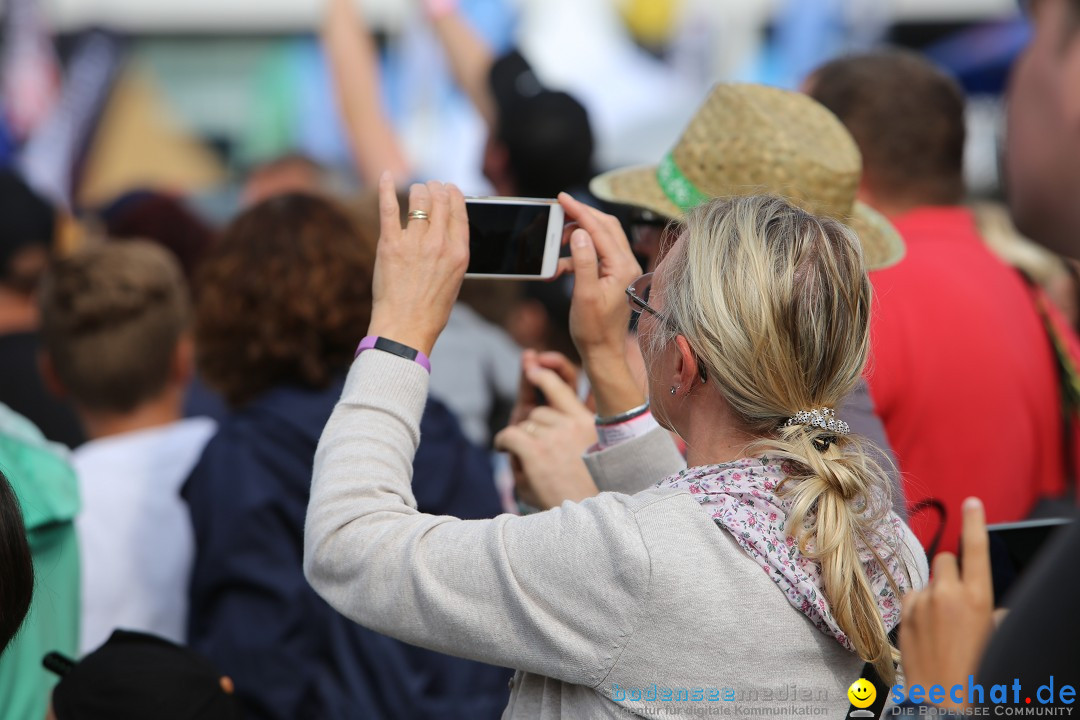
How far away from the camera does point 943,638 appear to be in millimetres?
1223

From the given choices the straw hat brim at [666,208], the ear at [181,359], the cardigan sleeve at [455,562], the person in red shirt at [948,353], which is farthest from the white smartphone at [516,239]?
the ear at [181,359]

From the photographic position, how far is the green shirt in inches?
82.0

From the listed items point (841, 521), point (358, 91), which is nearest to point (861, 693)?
point (841, 521)

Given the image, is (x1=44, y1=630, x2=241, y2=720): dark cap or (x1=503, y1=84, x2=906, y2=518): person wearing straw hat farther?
(x1=503, y1=84, x2=906, y2=518): person wearing straw hat

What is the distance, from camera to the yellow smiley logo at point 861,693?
148cm

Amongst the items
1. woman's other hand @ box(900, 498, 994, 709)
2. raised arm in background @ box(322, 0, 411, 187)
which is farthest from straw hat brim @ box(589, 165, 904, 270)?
raised arm in background @ box(322, 0, 411, 187)

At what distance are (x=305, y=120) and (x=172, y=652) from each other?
407 inches

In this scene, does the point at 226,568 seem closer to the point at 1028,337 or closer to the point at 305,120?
the point at 1028,337

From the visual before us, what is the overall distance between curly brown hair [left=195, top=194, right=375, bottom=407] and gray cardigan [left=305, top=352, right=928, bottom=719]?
1.20 metres

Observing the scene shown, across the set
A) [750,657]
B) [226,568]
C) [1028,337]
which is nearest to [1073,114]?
[750,657]

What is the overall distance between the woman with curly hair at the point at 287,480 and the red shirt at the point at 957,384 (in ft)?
3.13

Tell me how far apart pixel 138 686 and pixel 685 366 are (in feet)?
3.19

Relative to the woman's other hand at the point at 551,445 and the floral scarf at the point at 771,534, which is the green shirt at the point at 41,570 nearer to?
the woman's other hand at the point at 551,445

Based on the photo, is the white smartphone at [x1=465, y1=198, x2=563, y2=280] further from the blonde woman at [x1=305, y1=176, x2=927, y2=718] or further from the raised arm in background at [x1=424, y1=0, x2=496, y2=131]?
the raised arm in background at [x1=424, y1=0, x2=496, y2=131]
